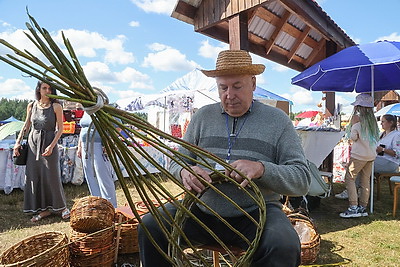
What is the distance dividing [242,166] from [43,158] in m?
2.65

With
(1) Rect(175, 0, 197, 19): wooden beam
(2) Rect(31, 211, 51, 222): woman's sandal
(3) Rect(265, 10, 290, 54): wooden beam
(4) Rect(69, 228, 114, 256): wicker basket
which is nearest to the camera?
(4) Rect(69, 228, 114, 256): wicker basket

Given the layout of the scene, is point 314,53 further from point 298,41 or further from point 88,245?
point 88,245

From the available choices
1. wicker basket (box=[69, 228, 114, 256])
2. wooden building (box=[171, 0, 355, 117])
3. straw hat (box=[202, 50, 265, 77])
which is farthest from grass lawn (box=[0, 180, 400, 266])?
wooden building (box=[171, 0, 355, 117])

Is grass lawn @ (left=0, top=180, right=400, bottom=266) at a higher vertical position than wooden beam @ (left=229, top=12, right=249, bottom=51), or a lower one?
lower

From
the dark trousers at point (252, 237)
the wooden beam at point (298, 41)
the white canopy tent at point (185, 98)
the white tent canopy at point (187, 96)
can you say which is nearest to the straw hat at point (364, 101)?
the wooden beam at point (298, 41)

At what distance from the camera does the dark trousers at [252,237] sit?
105 centimetres

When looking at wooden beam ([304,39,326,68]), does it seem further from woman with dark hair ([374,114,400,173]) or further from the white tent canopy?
woman with dark hair ([374,114,400,173])

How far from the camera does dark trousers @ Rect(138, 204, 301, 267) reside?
3.43 ft

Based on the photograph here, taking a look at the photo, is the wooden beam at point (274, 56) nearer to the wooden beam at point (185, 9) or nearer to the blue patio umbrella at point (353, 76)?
the blue patio umbrella at point (353, 76)

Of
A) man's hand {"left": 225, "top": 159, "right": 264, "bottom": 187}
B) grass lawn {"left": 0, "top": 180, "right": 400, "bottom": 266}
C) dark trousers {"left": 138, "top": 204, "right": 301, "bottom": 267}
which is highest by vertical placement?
man's hand {"left": 225, "top": 159, "right": 264, "bottom": 187}

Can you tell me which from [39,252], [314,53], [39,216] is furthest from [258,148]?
[314,53]

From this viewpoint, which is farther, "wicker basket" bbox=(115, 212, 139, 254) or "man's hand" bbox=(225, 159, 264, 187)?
"wicker basket" bbox=(115, 212, 139, 254)

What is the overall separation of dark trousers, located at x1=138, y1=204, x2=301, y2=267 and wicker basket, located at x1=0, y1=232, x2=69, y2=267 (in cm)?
52

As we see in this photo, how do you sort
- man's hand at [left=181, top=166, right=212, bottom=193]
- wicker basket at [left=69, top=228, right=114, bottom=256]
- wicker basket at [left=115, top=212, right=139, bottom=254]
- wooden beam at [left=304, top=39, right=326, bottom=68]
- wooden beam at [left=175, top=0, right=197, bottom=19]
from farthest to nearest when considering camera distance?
1. wooden beam at [left=304, top=39, right=326, bottom=68]
2. wooden beam at [left=175, top=0, right=197, bottom=19]
3. wicker basket at [left=115, top=212, right=139, bottom=254]
4. wicker basket at [left=69, top=228, right=114, bottom=256]
5. man's hand at [left=181, top=166, right=212, bottom=193]
